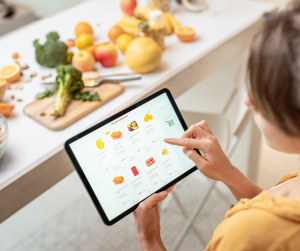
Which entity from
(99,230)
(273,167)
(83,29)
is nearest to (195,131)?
(83,29)

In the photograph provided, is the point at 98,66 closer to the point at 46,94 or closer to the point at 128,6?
the point at 46,94

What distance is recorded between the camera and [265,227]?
0.46 metres

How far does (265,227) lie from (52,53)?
0.86m

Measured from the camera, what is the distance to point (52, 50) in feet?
3.28

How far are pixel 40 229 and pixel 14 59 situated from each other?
917 mm

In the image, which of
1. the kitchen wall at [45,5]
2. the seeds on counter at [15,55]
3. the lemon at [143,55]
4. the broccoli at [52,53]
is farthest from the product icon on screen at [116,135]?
the kitchen wall at [45,5]

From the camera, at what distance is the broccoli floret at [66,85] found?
0.84 m

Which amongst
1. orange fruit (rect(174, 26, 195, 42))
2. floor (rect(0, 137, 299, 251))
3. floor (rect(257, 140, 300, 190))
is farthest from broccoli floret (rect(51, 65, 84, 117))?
floor (rect(257, 140, 300, 190))

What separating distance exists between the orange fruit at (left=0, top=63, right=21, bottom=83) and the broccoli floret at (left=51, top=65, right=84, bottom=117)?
198 millimetres

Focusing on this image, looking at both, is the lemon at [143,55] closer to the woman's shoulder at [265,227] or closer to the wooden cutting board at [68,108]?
the wooden cutting board at [68,108]

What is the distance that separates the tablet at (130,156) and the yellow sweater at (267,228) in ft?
0.88

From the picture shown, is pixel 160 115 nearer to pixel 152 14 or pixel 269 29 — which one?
pixel 269 29

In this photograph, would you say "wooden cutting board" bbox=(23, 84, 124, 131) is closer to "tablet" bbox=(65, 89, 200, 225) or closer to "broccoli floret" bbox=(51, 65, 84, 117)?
"broccoli floret" bbox=(51, 65, 84, 117)

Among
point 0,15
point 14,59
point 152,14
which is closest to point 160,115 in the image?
point 152,14
